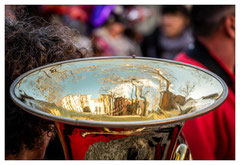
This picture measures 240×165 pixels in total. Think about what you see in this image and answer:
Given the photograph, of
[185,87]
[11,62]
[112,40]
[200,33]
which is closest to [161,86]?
[185,87]

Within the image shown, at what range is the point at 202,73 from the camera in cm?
95

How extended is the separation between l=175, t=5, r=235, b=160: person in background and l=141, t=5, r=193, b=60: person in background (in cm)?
148

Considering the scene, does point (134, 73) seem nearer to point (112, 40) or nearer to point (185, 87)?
point (185, 87)

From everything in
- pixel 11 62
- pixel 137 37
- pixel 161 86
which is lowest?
pixel 137 37

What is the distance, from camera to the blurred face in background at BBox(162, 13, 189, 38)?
132 inches

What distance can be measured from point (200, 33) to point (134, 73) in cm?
98

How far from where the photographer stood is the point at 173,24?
11.1 feet

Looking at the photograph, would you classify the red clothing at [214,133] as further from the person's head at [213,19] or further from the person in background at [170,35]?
the person in background at [170,35]

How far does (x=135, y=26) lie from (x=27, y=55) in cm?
271

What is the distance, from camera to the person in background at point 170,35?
3.33 m

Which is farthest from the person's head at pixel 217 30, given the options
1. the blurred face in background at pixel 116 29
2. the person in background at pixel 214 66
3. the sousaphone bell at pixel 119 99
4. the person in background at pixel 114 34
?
the blurred face in background at pixel 116 29

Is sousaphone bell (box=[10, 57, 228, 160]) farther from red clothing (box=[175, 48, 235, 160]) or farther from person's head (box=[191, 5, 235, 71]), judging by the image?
person's head (box=[191, 5, 235, 71])

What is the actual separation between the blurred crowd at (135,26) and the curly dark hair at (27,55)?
172cm

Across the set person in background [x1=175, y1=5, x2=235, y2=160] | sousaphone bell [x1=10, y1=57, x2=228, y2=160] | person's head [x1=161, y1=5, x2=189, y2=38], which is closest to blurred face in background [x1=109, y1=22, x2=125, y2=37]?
person's head [x1=161, y1=5, x2=189, y2=38]
